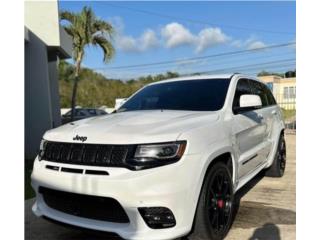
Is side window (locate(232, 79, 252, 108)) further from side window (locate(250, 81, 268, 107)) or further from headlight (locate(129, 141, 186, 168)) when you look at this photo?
headlight (locate(129, 141, 186, 168))

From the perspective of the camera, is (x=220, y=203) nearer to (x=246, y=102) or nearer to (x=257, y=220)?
(x=257, y=220)

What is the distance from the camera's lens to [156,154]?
10.9ft

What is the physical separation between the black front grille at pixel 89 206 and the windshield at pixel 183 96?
5.67 ft

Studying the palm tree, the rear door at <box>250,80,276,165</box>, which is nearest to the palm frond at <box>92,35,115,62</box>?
the palm tree

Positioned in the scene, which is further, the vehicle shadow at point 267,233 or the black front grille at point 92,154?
the vehicle shadow at point 267,233

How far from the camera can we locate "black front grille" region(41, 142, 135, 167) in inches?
131

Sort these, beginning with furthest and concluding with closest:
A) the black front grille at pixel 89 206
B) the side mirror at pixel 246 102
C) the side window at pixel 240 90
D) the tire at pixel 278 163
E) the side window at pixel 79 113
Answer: the side window at pixel 79 113 < the tire at pixel 278 163 < the side window at pixel 240 90 < the side mirror at pixel 246 102 < the black front grille at pixel 89 206

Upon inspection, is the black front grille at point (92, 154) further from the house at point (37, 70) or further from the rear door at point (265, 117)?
the house at point (37, 70)

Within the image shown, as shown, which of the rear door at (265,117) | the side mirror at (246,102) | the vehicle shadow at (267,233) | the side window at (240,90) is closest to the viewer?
the vehicle shadow at (267,233)

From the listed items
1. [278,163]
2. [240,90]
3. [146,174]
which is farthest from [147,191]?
[278,163]

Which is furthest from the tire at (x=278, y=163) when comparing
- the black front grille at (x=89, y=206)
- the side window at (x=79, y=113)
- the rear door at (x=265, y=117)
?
the side window at (x=79, y=113)

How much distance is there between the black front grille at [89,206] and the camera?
336 centimetres

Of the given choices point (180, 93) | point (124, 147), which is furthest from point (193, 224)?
point (180, 93)
